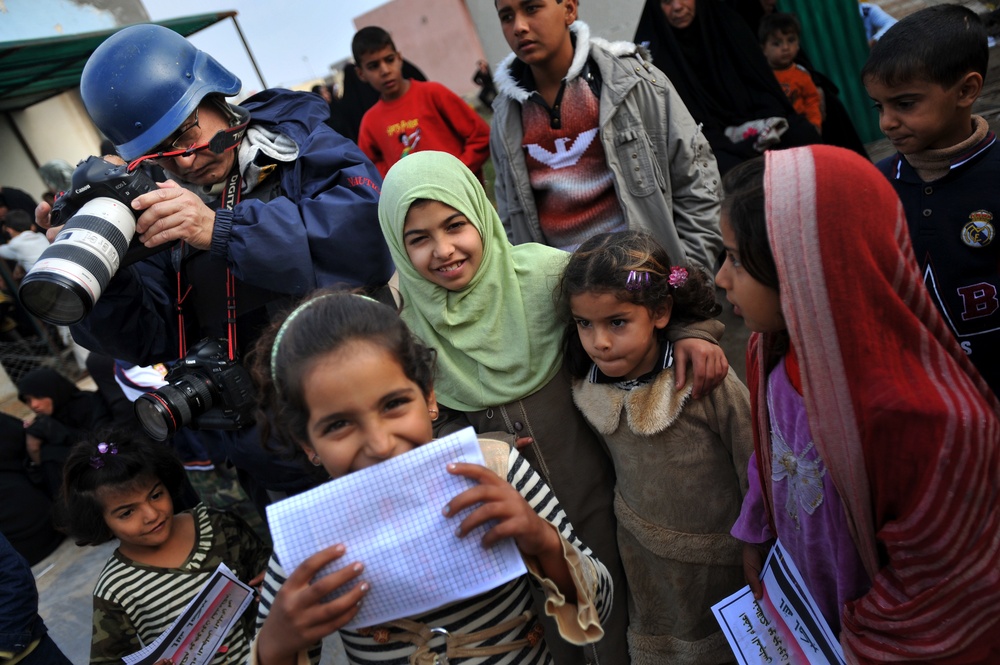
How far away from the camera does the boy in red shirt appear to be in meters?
4.53

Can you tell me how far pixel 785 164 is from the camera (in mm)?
1201

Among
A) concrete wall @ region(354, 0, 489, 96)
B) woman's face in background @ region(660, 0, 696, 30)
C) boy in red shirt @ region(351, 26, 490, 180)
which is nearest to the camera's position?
woman's face in background @ region(660, 0, 696, 30)

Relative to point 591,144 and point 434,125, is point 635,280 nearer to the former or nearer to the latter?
point 591,144

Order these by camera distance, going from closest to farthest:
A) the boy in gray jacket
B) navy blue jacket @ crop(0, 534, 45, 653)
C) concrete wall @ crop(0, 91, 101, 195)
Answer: navy blue jacket @ crop(0, 534, 45, 653) < the boy in gray jacket < concrete wall @ crop(0, 91, 101, 195)

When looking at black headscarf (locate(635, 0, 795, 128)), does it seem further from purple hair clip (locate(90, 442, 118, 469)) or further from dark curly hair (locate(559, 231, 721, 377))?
purple hair clip (locate(90, 442, 118, 469))

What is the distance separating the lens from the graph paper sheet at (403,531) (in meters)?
1.15

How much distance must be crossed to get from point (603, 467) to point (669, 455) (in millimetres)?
248

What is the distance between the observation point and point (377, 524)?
1.16 metres

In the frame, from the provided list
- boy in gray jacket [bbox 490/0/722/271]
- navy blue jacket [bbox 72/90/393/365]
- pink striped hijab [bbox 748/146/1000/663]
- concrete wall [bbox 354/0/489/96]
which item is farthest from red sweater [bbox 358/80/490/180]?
concrete wall [bbox 354/0/489/96]

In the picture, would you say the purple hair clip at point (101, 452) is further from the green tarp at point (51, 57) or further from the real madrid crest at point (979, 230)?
the green tarp at point (51, 57)

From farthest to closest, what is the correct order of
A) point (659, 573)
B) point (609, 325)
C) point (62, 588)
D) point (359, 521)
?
point (62, 588) → point (659, 573) → point (609, 325) → point (359, 521)

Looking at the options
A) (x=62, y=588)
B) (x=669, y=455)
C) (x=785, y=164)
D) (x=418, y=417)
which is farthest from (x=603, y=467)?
(x=62, y=588)

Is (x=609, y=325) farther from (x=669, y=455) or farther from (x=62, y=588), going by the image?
(x=62, y=588)

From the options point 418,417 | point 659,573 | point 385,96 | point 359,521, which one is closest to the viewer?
point 359,521
